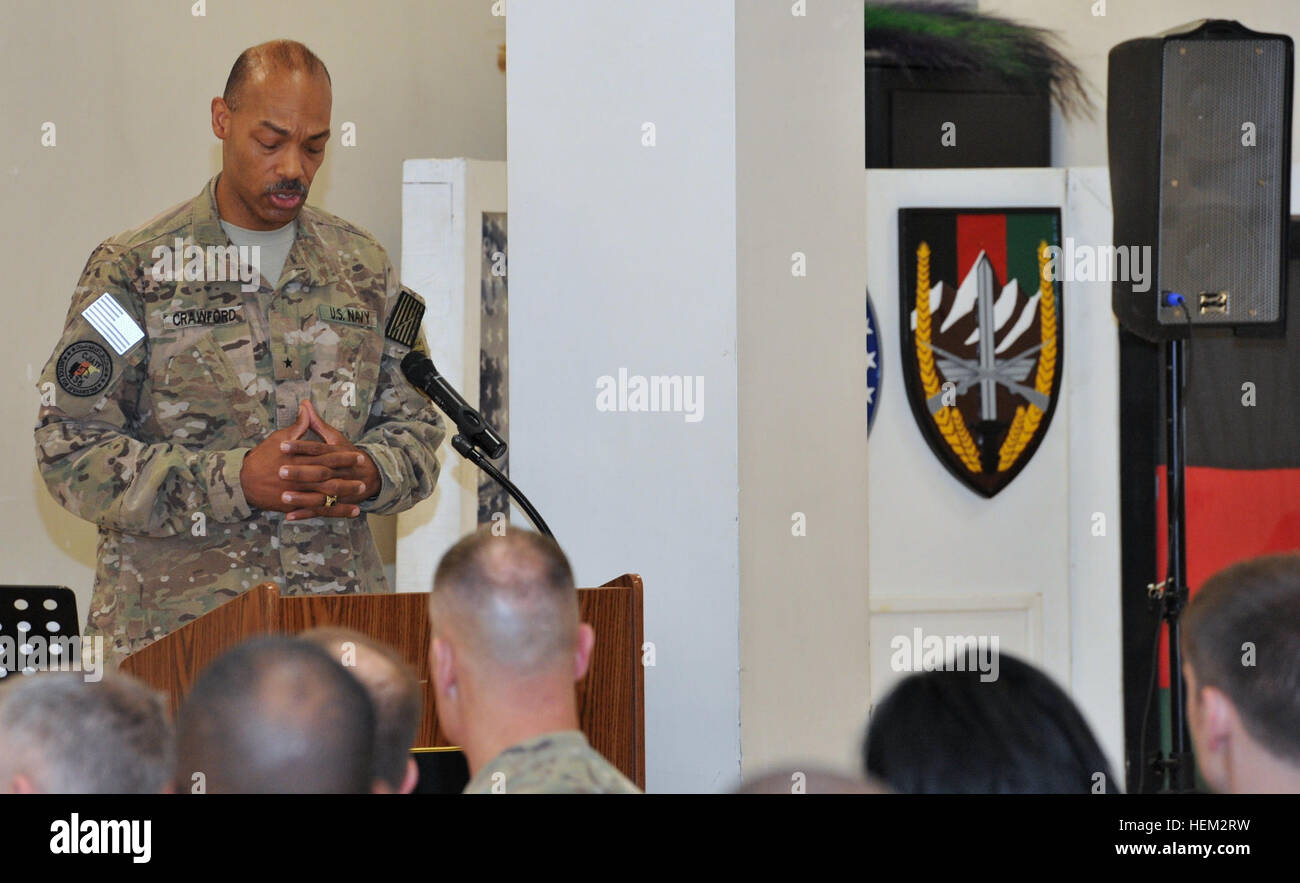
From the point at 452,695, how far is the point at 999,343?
11.4 feet

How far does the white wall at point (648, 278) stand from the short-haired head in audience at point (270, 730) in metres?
1.36

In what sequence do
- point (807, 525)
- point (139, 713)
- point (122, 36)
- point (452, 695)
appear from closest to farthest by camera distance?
point (139, 713) → point (452, 695) → point (807, 525) → point (122, 36)

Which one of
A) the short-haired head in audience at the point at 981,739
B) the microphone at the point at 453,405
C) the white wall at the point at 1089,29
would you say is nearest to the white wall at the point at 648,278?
the microphone at the point at 453,405

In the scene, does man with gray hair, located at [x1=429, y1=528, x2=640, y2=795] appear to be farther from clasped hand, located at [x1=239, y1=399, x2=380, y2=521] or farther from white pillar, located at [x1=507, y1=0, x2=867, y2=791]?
white pillar, located at [x1=507, y1=0, x2=867, y2=791]

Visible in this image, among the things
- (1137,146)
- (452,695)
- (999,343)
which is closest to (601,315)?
(452,695)

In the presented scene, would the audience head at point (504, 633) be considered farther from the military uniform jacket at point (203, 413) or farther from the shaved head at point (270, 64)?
the shaved head at point (270, 64)

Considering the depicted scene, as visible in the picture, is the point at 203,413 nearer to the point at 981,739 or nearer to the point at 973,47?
the point at 981,739

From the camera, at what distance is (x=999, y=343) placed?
4500mm

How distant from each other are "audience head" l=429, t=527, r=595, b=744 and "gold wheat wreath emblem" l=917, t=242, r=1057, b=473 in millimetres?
3146

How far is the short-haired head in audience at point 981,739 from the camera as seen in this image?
107 centimetres

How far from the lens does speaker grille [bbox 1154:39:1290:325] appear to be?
335cm

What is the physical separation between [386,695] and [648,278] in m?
1.36
